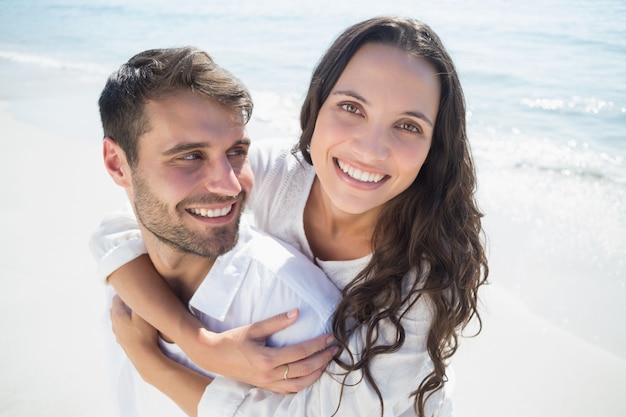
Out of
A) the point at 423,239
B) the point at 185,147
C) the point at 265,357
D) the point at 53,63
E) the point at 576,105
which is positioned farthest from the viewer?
the point at 53,63

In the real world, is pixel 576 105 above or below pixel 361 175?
below

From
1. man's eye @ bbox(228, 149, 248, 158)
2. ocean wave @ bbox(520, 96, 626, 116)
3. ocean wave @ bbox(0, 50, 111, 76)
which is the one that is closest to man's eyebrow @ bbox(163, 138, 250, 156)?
man's eye @ bbox(228, 149, 248, 158)

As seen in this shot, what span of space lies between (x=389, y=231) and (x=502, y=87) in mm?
7972

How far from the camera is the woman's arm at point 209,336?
217 centimetres

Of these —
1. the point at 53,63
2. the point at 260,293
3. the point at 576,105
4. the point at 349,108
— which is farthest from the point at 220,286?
the point at 53,63

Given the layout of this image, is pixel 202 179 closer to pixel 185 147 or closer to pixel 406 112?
pixel 185 147

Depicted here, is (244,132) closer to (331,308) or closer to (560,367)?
(331,308)

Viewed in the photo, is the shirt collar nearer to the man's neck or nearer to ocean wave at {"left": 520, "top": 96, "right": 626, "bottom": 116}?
the man's neck

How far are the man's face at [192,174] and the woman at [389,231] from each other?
1.32 ft

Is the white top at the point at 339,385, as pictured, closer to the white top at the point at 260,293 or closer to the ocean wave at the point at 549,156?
the white top at the point at 260,293

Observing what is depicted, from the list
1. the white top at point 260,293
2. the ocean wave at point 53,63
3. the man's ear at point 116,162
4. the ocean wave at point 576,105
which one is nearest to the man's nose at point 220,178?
the white top at point 260,293

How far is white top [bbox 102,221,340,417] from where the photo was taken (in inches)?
90.1

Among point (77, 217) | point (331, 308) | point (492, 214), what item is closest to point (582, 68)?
point (492, 214)

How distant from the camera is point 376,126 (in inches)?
94.3
